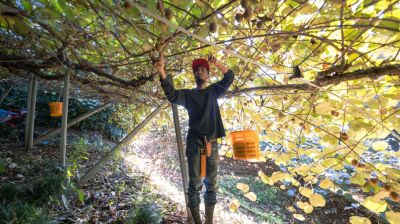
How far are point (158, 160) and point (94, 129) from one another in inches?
64.6

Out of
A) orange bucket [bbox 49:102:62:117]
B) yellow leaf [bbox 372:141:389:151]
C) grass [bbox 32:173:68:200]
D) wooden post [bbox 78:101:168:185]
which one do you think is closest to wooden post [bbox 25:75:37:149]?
orange bucket [bbox 49:102:62:117]

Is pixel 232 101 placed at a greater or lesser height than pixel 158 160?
greater

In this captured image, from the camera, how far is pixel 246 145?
1.63 m

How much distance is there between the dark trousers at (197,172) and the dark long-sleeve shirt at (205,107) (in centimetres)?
8

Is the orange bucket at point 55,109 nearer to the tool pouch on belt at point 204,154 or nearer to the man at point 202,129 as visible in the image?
the man at point 202,129

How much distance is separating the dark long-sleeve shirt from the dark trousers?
0.08m

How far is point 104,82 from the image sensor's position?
2.53 meters

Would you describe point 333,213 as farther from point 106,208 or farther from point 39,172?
point 39,172

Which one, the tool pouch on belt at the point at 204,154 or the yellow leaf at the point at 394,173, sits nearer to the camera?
the yellow leaf at the point at 394,173

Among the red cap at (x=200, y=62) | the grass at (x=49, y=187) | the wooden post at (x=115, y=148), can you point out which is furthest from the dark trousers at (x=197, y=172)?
the grass at (x=49, y=187)

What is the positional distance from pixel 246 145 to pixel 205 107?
458 millimetres

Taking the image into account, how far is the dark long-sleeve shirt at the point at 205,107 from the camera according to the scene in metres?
1.90

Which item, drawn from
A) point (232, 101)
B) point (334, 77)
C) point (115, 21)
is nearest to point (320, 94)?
point (334, 77)

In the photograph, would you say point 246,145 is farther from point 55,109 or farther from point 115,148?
point 55,109
